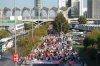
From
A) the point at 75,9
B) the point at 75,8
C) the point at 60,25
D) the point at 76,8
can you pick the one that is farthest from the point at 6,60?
the point at 76,8

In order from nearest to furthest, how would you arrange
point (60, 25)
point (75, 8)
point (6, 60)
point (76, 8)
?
point (6, 60), point (60, 25), point (75, 8), point (76, 8)

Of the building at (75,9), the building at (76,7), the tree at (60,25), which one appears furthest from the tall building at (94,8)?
the tree at (60,25)

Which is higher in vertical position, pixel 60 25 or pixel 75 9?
pixel 75 9

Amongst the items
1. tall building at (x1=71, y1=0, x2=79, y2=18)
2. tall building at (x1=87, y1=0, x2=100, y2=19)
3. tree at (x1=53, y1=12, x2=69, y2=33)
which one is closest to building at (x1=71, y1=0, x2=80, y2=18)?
tall building at (x1=71, y1=0, x2=79, y2=18)

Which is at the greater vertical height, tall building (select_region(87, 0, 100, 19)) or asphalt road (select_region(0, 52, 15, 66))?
tall building (select_region(87, 0, 100, 19))

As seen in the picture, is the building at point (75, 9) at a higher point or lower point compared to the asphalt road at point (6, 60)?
higher

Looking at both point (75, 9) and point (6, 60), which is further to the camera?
point (75, 9)

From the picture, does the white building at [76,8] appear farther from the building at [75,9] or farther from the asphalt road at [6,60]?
the asphalt road at [6,60]

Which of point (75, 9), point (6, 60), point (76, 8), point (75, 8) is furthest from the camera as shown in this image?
point (76, 8)

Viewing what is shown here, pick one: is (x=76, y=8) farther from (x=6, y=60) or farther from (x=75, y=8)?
(x=6, y=60)

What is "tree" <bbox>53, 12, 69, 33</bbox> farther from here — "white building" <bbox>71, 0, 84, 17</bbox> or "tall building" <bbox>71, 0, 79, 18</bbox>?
"white building" <bbox>71, 0, 84, 17</bbox>

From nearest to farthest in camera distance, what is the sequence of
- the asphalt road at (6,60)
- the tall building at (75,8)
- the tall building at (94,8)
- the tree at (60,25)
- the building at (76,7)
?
1. the asphalt road at (6,60)
2. the tree at (60,25)
3. the tall building at (94,8)
4. the tall building at (75,8)
5. the building at (76,7)

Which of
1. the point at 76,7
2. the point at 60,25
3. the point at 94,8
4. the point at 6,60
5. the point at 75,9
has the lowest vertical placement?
the point at 6,60
